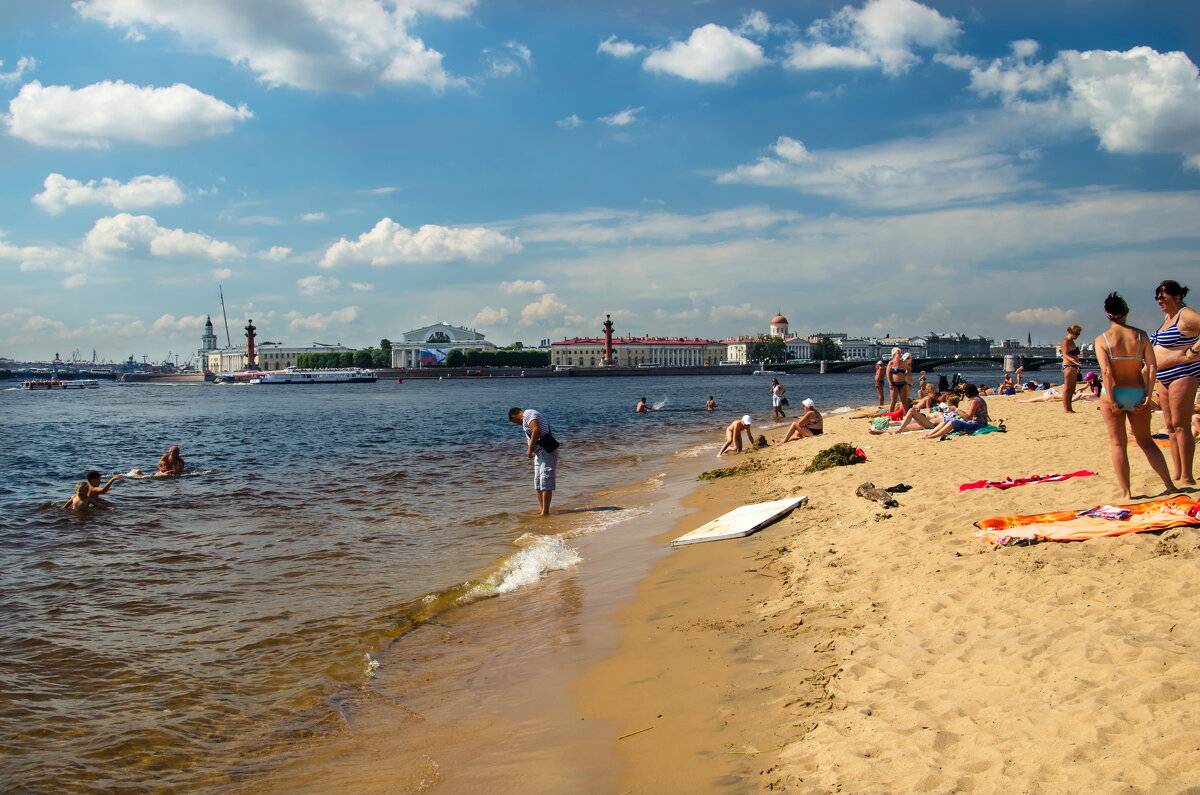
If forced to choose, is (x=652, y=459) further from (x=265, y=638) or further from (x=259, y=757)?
(x=259, y=757)

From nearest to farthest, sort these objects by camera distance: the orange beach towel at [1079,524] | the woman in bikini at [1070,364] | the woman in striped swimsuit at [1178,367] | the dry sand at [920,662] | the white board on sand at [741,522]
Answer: the dry sand at [920,662], the orange beach towel at [1079,524], the woman in striped swimsuit at [1178,367], the white board on sand at [741,522], the woman in bikini at [1070,364]

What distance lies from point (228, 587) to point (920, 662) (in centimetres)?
752

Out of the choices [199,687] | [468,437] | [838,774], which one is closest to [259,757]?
[199,687]

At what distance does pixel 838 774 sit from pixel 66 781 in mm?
4348

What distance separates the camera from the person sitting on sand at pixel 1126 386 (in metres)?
6.95

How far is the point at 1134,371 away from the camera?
7008 millimetres

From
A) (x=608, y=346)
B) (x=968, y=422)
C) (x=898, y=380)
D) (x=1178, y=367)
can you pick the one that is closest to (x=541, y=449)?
(x=1178, y=367)

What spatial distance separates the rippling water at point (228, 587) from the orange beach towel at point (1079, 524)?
15.7 feet

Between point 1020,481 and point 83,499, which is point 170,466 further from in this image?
point 1020,481

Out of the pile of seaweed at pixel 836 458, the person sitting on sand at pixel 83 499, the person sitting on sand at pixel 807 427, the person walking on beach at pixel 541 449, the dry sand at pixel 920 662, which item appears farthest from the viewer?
the person sitting on sand at pixel 807 427

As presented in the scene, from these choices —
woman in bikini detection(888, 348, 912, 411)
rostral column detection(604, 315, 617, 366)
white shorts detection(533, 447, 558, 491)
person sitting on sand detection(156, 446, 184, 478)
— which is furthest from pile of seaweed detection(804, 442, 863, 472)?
rostral column detection(604, 315, 617, 366)

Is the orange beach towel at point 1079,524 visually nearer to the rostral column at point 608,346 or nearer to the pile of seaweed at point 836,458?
the pile of seaweed at point 836,458

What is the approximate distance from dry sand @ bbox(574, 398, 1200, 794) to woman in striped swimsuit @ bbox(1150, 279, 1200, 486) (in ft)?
1.43

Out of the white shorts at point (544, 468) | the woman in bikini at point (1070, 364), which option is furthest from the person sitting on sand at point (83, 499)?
the woman in bikini at point (1070, 364)
